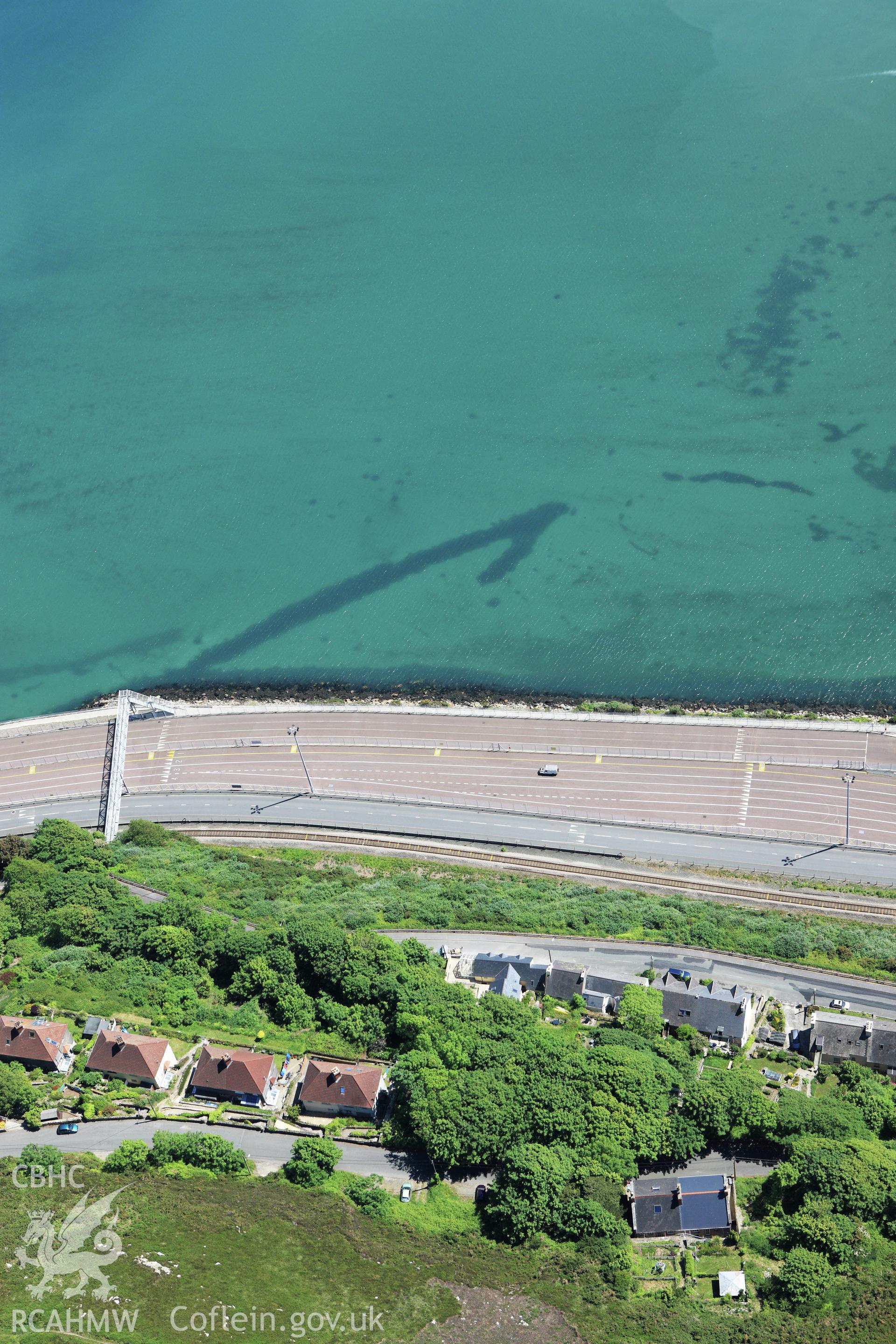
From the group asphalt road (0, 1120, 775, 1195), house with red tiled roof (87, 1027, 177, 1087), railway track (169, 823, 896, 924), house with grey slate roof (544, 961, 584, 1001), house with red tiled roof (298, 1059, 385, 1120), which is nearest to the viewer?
asphalt road (0, 1120, 775, 1195)

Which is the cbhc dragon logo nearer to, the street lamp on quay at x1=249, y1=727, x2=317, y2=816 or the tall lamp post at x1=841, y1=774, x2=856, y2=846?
the street lamp on quay at x1=249, y1=727, x2=317, y2=816

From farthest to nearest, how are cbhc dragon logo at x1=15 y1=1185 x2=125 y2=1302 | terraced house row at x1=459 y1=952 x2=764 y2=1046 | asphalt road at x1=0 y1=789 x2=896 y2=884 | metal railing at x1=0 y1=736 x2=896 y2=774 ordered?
metal railing at x1=0 y1=736 x2=896 y2=774 < asphalt road at x1=0 y1=789 x2=896 y2=884 < terraced house row at x1=459 y1=952 x2=764 y2=1046 < cbhc dragon logo at x1=15 y1=1185 x2=125 y2=1302

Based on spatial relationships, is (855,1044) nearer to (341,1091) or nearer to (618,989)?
(618,989)

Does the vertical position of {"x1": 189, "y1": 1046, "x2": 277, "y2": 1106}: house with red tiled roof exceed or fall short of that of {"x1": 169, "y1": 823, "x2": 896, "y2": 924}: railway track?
it falls short

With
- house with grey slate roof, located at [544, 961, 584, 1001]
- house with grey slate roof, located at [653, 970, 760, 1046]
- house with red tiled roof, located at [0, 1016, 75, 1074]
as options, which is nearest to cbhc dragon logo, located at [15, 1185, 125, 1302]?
house with red tiled roof, located at [0, 1016, 75, 1074]

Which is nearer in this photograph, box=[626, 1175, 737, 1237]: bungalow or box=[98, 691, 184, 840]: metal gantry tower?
box=[626, 1175, 737, 1237]: bungalow

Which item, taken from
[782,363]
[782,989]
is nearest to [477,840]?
[782,989]

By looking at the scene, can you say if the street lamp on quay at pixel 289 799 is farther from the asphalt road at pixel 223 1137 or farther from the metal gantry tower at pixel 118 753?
the asphalt road at pixel 223 1137
